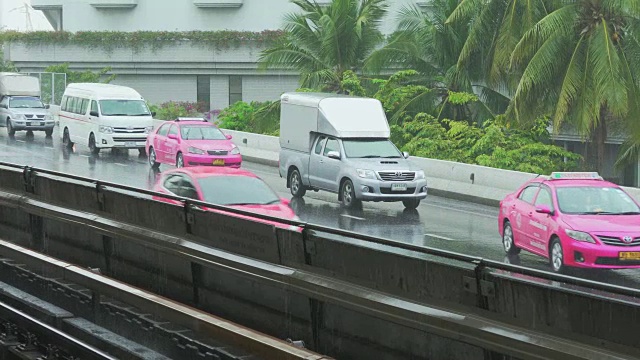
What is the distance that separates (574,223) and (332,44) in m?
30.0

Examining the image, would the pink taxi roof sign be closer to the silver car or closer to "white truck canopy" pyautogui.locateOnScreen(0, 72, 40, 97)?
the silver car

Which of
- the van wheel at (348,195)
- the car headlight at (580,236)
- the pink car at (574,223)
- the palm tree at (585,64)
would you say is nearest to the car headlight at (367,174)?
the van wheel at (348,195)

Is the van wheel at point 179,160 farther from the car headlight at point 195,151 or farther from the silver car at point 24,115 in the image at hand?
the silver car at point 24,115

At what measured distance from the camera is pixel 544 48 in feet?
110

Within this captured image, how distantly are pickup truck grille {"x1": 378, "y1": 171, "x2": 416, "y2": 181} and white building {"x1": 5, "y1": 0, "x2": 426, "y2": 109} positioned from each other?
36133 mm

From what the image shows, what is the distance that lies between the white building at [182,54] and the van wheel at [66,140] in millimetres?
21512

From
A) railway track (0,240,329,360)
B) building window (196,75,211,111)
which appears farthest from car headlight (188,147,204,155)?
building window (196,75,211,111)

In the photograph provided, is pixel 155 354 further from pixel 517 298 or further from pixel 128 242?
pixel 517 298

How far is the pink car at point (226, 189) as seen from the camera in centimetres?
1861

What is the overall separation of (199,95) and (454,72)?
27958mm

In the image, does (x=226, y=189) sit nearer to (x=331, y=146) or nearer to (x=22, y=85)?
(x=331, y=146)

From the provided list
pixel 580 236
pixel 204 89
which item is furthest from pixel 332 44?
pixel 580 236

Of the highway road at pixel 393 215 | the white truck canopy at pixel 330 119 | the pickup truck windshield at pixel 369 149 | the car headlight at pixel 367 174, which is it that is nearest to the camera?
the highway road at pixel 393 215

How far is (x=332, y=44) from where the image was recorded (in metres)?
48.1
